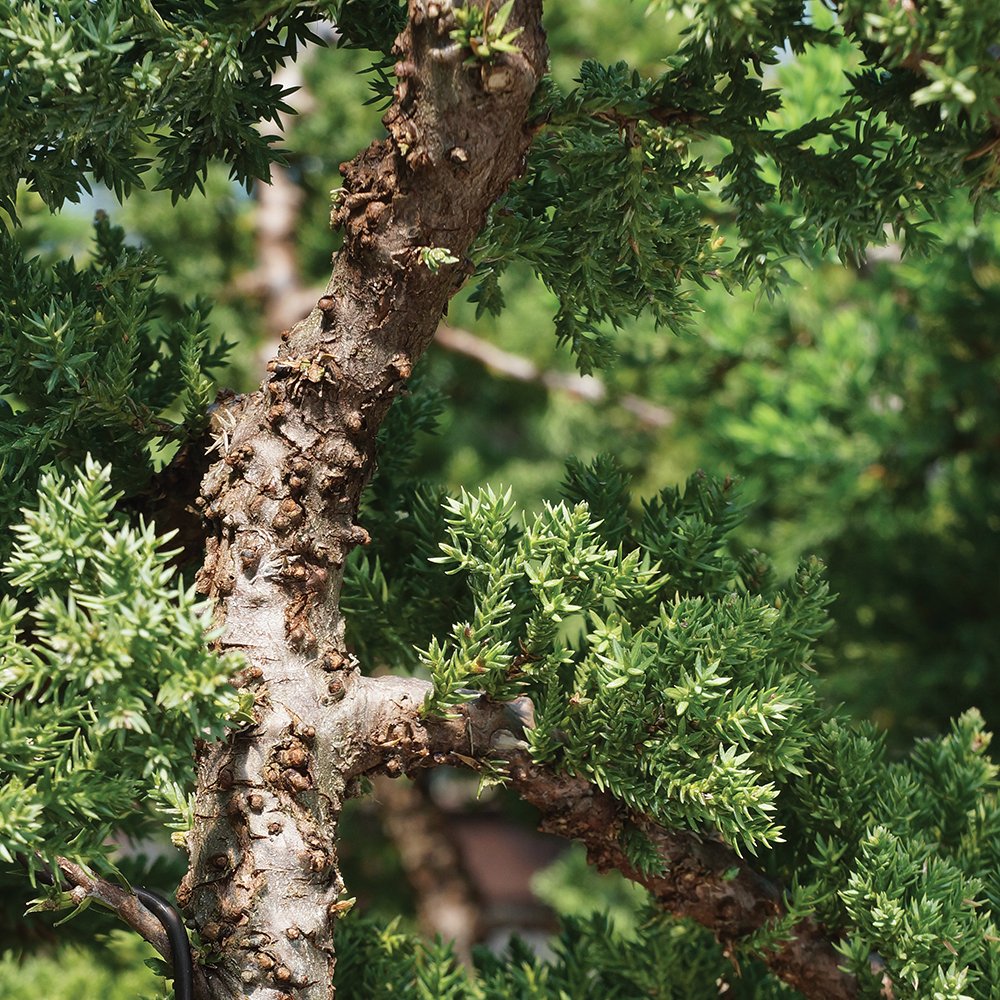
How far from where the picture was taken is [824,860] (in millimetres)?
707

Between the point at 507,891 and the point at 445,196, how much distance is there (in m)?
3.26

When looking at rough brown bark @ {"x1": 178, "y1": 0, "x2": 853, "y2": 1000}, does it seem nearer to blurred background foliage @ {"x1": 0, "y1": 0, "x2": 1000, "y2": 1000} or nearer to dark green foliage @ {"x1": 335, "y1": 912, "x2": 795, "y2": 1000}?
dark green foliage @ {"x1": 335, "y1": 912, "x2": 795, "y2": 1000}

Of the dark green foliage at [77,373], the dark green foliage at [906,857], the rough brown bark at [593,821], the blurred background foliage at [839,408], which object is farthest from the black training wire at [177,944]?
the blurred background foliage at [839,408]

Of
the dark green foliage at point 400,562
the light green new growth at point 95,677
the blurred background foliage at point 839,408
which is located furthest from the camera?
the blurred background foliage at point 839,408

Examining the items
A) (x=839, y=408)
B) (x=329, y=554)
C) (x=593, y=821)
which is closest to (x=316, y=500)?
(x=329, y=554)

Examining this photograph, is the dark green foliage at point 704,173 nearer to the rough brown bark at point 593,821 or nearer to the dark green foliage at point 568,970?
the rough brown bark at point 593,821

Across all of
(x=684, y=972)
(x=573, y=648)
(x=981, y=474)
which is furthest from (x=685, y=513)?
(x=981, y=474)

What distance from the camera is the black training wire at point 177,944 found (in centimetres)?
57

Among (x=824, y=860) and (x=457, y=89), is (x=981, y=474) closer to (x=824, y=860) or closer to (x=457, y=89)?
(x=824, y=860)

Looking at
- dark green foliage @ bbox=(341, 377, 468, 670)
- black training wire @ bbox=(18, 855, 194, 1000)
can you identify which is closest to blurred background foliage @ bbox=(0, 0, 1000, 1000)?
dark green foliage @ bbox=(341, 377, 468, 670)

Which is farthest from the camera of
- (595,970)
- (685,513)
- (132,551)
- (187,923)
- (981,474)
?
(981,474)

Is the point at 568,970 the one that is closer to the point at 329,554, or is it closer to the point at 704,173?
the point at 329,554

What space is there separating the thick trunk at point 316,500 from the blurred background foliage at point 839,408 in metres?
0.65

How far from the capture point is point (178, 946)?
58 cm
